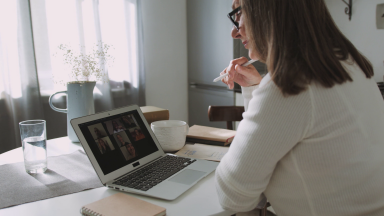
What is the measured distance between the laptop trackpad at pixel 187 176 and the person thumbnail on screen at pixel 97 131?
0.82ft

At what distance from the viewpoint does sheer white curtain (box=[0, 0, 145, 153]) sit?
222 cm

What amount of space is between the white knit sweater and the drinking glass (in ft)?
2.02

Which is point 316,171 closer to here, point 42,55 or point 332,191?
point 332,191

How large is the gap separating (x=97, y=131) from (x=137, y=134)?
149 mm

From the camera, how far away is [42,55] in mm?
2400

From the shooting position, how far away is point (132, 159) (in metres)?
0.93

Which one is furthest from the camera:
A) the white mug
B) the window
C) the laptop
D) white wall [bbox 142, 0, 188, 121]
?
white wall [bbox 142, 0, 188, 121]

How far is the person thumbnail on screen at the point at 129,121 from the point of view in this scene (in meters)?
1.00

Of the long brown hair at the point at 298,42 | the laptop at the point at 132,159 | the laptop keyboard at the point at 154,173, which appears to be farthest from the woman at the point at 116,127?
the long brown hair at the point at 298,42

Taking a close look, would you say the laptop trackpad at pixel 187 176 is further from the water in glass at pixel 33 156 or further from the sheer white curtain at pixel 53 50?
the sheer white curtain at pixel 53 50

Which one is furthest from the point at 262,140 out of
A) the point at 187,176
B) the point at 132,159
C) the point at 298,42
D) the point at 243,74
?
the point at 243,74

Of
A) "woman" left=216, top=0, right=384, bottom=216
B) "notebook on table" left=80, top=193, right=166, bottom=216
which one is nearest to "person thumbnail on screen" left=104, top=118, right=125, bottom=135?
"notebook on table" left=80, top=193, right=166, bottom=216

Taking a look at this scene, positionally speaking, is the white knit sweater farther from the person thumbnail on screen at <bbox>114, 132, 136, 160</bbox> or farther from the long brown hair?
the person thumbnail on screen at <bbox>114, 132, 136, 160</bbox>

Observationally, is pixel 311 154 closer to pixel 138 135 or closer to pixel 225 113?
pixel 138 135
